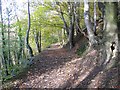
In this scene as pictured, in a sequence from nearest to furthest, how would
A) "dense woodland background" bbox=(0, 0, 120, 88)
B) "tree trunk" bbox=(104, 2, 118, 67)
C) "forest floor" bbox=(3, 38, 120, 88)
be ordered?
"forest floor" bbox=(3, 38, 120, 88) → "tree trunk" bbox=(104, 2, 118, 67) → "dense woodland background" bbox=(0, 0, 120, 88)

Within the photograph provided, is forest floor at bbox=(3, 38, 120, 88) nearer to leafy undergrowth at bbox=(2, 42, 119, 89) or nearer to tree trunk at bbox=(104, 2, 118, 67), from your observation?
leafy undergrowth at bbox=(2, 42, 119, 89)

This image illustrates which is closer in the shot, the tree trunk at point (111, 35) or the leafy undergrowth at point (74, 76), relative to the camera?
the leafy undergrowth at point (74, 76)

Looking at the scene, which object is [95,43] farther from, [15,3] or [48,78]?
[15,3]

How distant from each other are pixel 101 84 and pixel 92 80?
2.11ft

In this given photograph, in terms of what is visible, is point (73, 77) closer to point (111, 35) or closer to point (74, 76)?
point (74, 76)

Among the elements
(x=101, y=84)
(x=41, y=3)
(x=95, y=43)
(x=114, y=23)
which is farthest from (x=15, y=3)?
(x=101, y=84)

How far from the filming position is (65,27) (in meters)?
22.3

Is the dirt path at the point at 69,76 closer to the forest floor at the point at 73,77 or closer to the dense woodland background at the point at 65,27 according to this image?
the forest floor at the point at 73,77

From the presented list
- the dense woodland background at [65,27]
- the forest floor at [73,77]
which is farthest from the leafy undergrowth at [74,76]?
the dense woodland background at [65,27]

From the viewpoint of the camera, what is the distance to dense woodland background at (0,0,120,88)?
9.96 metres

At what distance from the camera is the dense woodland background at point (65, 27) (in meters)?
9.96

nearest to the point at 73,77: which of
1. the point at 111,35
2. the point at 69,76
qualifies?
the point at 69,76

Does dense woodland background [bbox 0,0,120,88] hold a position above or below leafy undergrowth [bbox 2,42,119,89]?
above

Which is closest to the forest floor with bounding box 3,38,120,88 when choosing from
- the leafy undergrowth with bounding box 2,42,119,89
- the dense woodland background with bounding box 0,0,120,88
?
the leafy undergrowth with bounding box 2,42,119,89
